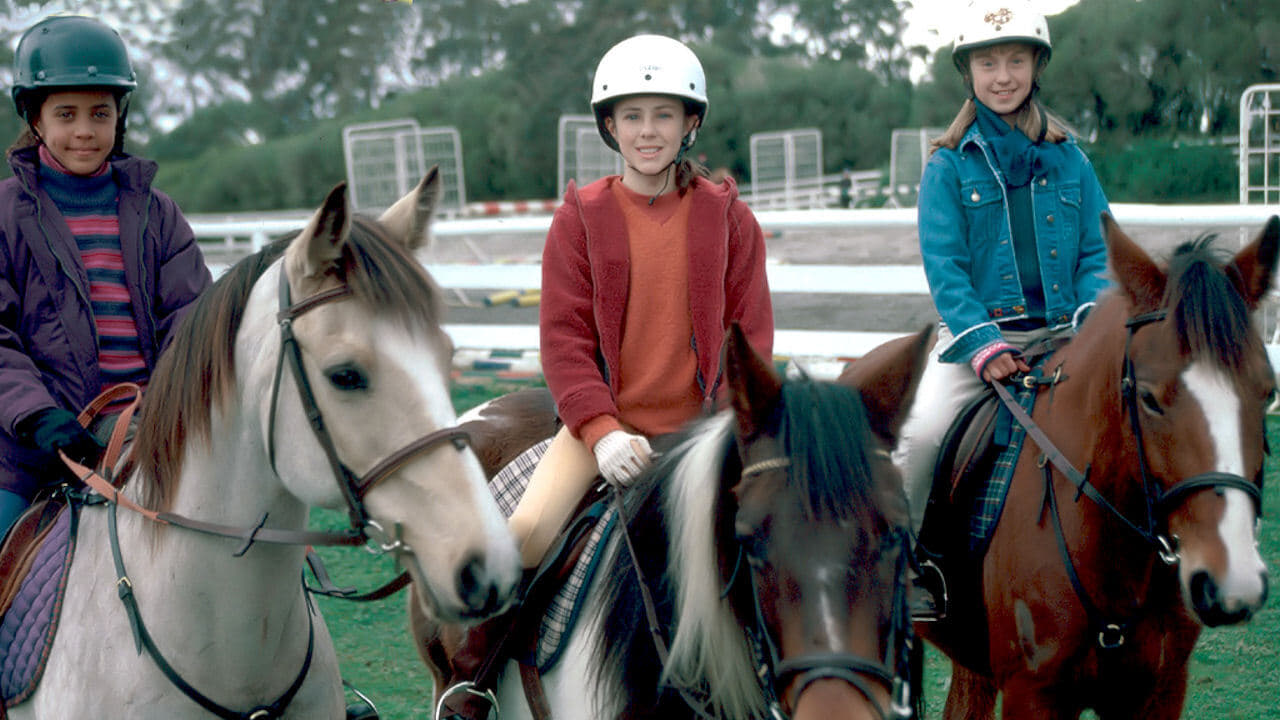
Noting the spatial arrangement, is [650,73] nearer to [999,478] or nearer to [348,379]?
[348,379]

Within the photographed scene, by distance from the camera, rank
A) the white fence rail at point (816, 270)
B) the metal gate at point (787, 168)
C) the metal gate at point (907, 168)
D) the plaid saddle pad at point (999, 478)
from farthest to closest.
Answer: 1. the metal gate at point (787, 168)
2. the metal gate at point (907, 168)
3. the white fence rail at point (816, 270)
4. the plaid saddle pad at point (999, 478)

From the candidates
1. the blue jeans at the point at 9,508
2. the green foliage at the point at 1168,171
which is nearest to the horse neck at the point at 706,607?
the blue jeans at the point at 9,508

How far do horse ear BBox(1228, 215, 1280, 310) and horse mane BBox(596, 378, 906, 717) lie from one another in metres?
1.44

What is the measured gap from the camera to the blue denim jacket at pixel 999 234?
12.1ft

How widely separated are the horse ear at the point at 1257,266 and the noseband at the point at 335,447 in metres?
2.04

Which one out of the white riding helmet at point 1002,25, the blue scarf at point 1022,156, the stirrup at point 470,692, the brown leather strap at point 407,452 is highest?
the white riding helmet at point 1002,25

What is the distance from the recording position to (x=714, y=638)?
2.16 meters

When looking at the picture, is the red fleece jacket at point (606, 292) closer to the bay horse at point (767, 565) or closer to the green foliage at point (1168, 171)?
the bay horse at point (767, 565)

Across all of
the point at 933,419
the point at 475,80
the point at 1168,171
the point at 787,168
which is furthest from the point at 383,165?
the point at 475,80

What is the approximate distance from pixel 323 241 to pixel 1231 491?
2147 millimetres

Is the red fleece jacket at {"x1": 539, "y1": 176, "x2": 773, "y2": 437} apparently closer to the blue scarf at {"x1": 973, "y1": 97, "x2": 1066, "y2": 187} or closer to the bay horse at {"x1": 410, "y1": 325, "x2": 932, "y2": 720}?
the bay horse at {"x1": 410, "y1": 325, "x2": 932, "y2": 720}

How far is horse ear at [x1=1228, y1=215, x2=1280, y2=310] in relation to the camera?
114 inches

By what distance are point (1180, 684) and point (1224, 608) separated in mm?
614

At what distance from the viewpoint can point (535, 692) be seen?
9.00 feet
